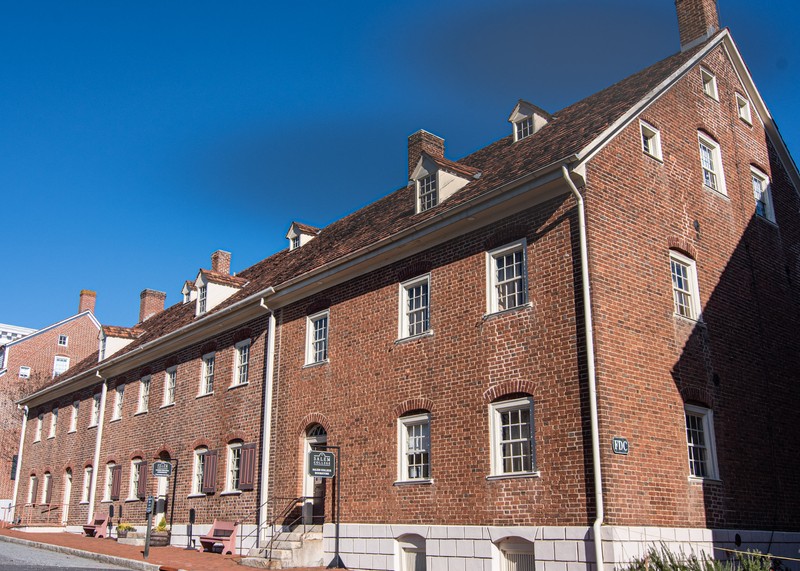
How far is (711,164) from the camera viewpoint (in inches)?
736

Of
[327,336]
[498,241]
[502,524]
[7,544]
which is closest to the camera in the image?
[502,524]

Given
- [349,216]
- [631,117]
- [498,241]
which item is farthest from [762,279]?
[349,216]

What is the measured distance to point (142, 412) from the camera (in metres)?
28.2

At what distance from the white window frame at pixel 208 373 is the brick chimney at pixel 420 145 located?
28.5 ft

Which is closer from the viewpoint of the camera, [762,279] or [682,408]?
[682,408]

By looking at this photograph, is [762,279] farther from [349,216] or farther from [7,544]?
[7,544]

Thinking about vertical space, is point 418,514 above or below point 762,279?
below

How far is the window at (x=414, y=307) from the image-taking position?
1763cm

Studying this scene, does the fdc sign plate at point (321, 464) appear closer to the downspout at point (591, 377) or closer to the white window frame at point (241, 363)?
the white window frame at point (241, 363)

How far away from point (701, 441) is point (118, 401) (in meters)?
22.8

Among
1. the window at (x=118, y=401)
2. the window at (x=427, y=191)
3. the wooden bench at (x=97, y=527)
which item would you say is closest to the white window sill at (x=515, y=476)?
the window at (x=427, y=191)

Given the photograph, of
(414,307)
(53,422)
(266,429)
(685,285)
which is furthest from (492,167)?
(53,422)

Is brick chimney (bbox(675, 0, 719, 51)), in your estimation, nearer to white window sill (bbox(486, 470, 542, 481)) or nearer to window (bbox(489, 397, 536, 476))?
window (bbox(489, 397, 536, 476))

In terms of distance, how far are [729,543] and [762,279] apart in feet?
21.4
